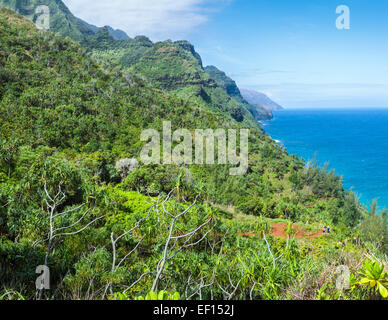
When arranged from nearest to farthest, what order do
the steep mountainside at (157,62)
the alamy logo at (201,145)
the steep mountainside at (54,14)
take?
the alamy logo at (201,145) → the steep mountainside at (157,62) → the steep mountainside at (54,14)

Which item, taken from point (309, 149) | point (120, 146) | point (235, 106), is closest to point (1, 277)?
point (120, 146)

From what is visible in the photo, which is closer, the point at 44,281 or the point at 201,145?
the point at 44,281

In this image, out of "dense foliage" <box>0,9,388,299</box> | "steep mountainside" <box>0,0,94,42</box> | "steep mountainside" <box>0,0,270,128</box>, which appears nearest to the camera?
"dense foliage" <box>0,9,388,299</box>

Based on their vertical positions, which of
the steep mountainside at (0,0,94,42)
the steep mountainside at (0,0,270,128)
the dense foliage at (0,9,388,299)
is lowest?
the dense foliage at (0,9,388,299)

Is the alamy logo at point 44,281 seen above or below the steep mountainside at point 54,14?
below

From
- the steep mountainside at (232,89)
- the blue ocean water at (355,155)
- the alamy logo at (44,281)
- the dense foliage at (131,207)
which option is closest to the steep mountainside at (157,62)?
the blue ocean water at (355,155)

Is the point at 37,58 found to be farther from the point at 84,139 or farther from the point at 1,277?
the point at 1,277

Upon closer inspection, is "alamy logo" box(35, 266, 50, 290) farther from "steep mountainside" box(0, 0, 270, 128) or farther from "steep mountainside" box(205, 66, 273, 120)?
"steep mountainside" box(205, 66, 273, 120)

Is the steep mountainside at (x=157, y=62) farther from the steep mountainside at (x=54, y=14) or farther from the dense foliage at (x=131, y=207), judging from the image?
the dense foliage at (x=131, y=207)

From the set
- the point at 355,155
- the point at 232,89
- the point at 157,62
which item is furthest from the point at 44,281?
the point at 232,89

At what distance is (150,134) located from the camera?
36312mm

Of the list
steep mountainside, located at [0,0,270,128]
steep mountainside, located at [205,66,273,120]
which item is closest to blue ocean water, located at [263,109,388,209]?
steep mountainside, located at [0,0,270,128]

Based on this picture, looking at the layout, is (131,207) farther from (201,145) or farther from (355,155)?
(355,155)

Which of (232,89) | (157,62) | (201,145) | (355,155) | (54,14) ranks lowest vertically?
(355,155)
